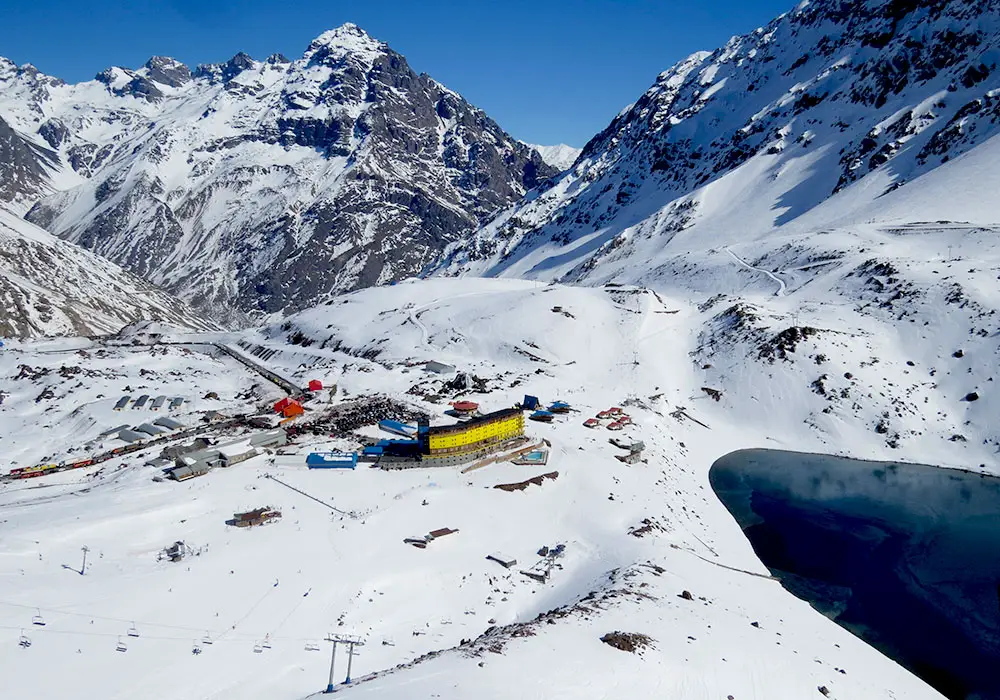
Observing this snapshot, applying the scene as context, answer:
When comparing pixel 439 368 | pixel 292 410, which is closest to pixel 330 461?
pixel 292 410

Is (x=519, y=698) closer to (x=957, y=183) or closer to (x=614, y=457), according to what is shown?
(x=614, y=457)

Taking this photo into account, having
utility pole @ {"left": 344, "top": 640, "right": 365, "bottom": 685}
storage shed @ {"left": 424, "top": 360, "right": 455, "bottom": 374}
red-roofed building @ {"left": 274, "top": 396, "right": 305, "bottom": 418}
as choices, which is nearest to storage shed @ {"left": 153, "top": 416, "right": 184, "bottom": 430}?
red-roofed building @ {"left": 274, "top": 396, "right": 305, "bottom": 418}

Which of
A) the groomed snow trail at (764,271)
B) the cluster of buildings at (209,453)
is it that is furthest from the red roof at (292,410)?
the groomed snow trail at (764,271)

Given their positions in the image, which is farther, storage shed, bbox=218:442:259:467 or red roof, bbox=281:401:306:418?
red roof, bbox=281:401:306:418

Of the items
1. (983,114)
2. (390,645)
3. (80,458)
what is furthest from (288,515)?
(983,114)

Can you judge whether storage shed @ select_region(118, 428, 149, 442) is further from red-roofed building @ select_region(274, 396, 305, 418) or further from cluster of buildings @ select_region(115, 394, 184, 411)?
red-roofed building @ select_region(274, 396, 305, 418)

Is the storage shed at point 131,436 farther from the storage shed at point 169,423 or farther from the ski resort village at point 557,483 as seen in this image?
the storage shed at point 169,423
